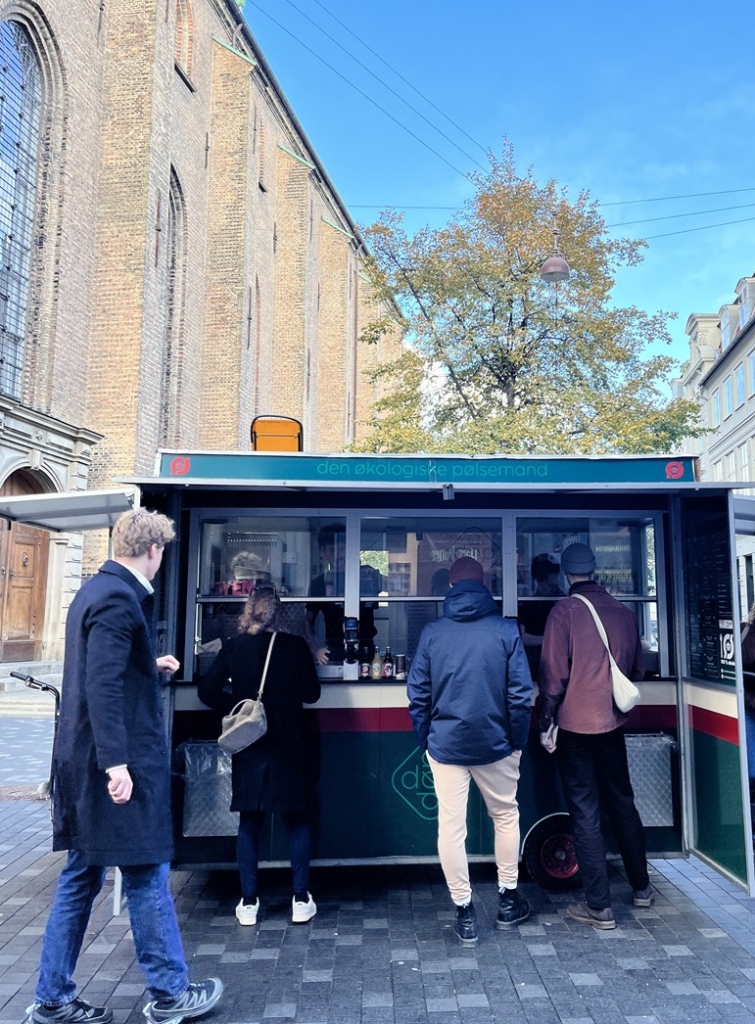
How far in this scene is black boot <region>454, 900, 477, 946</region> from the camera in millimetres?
4504

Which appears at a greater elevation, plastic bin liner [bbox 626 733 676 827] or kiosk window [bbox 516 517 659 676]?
kiosk window [bbox 516 517 659 676]

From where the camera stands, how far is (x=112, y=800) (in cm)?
343

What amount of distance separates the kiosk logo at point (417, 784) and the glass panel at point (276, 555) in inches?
45.1

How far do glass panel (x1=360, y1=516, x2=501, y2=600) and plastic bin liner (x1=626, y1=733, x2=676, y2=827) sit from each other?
1.34 metres

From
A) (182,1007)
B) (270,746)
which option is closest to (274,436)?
(270,746)

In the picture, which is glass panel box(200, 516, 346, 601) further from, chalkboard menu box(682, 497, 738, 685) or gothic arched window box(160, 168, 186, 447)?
gothic arched window box(160, 168, 186, 447)

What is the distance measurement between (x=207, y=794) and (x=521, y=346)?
13.7 metres

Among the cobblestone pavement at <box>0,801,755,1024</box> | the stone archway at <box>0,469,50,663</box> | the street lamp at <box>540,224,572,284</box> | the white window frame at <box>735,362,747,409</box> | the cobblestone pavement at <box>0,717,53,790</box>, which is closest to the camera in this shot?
the cobblestone pavement at <box>0,801,755,1024</box>

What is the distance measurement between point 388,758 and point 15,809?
4228 millimetres

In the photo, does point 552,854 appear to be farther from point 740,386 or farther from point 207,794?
point 740,386

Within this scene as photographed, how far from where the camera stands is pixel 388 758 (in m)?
5.40

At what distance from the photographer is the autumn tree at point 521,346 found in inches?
660

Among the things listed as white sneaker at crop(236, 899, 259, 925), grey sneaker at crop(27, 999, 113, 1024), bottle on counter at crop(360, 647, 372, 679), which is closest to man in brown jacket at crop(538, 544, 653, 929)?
bottle on counter at crop(360, 647, 372, 679)

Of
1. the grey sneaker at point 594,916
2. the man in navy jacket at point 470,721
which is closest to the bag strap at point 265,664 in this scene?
the man in navy jacket at point 470,721
